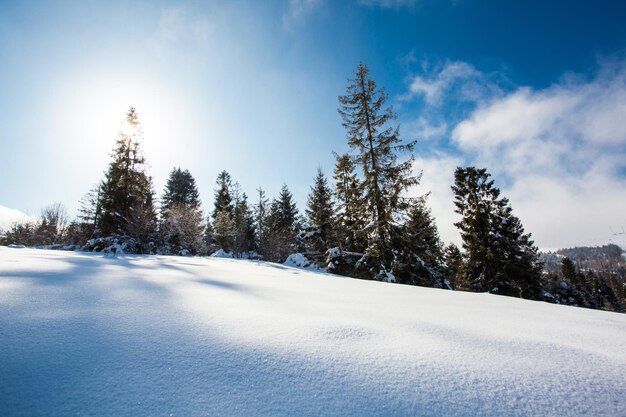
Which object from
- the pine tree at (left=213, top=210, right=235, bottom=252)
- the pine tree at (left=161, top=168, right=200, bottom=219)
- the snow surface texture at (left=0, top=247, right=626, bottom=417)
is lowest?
the snow surface texture at (left=0, top=247, right=626, bottom=417)

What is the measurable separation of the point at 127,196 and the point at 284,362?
22.2 meters

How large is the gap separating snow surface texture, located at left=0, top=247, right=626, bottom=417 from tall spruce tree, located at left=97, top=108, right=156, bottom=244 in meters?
16.9

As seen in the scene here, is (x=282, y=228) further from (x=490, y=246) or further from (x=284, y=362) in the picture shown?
(x=284, y=362)

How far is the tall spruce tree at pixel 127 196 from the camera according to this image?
16.5m

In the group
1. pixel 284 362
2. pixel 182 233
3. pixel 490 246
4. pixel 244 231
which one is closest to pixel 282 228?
pixel 244 231

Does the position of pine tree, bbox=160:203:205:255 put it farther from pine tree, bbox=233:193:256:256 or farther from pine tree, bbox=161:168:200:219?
pine tree, bbox=161:168:200:219

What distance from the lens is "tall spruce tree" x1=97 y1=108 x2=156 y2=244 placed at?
1650 cm

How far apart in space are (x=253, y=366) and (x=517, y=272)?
76.1ft

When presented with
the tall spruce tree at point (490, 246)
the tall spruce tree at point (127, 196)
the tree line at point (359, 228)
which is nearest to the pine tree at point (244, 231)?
the tree line at point (359, 228)

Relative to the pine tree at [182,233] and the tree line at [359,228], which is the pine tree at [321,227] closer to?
the tree line at [359,228]

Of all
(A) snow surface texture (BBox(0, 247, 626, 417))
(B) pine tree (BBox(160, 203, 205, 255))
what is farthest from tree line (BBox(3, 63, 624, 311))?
(A) snow surface texture (BBox(0, 247, 626, 417))

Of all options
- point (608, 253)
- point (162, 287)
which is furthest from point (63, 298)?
point (608, 253)

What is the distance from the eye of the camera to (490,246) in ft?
61.5

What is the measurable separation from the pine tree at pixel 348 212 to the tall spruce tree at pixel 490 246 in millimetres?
9000
